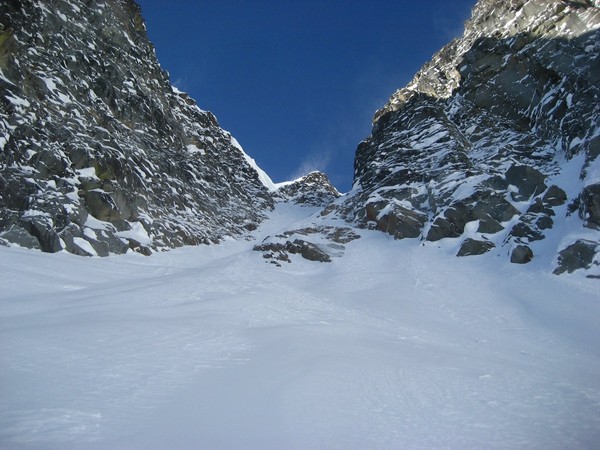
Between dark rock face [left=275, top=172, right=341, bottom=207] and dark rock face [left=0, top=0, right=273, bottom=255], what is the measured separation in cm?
2428

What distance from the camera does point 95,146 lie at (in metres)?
31.8

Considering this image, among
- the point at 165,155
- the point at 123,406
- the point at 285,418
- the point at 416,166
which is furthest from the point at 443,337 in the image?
the point at 165,155

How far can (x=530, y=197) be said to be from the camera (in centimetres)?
2823

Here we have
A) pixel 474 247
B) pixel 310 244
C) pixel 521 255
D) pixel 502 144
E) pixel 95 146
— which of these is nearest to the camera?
pixel 521 255

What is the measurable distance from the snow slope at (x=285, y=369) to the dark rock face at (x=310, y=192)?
184 feet

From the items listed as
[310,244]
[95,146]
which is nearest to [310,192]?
[310,244]

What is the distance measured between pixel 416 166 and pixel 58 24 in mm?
41889

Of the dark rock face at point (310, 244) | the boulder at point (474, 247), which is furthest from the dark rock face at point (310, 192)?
the boulder at point (474, 247)

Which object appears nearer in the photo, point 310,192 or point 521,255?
point 521,255

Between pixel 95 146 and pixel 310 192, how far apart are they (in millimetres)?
57674

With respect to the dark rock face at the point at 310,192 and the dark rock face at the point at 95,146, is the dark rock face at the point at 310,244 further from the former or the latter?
the dark rock face at the point at 310,192

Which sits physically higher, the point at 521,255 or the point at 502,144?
the point at 502,144

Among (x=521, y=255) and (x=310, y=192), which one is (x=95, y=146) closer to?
(x=521, y=255)

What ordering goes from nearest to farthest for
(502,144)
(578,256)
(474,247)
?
(578,256) → (474,247) → (502,144)
